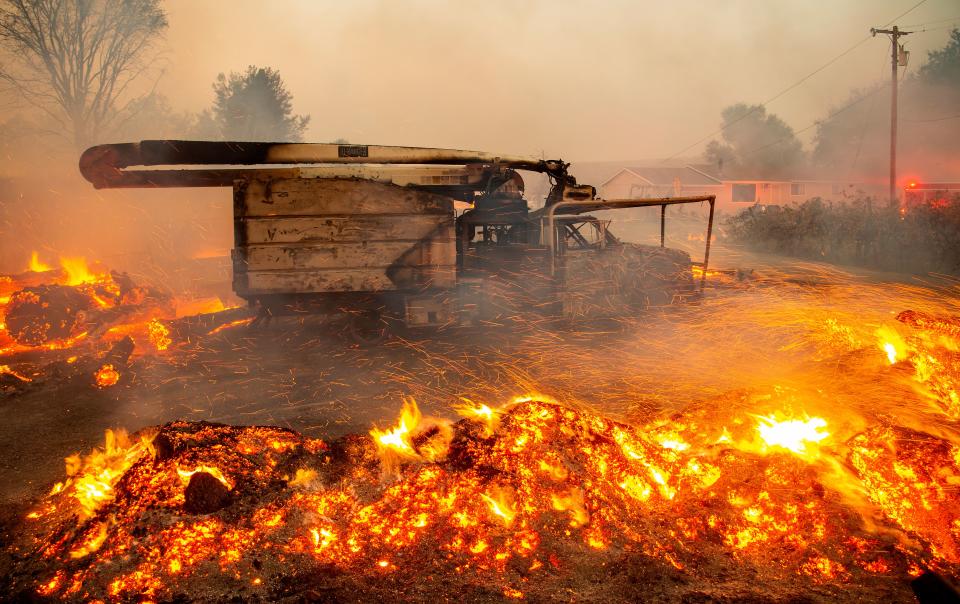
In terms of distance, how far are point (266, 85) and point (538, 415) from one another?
45.4 meters

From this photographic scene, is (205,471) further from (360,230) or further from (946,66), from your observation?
(946,66)

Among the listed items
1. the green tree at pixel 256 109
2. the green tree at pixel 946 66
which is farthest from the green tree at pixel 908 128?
the green tree at pixel 256 109

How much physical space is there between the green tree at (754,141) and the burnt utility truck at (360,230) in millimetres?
70176

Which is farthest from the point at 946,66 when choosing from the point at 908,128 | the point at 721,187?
the point at 721,187

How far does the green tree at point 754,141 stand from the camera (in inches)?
2840

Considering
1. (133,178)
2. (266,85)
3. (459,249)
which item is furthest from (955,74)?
(133,178)

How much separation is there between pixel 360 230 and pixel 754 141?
310ft

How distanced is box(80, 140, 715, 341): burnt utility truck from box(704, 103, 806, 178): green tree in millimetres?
70176

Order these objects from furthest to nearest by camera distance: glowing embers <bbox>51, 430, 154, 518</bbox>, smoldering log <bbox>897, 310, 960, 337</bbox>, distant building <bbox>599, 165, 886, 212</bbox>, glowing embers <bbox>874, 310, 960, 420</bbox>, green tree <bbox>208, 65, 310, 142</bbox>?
distant building <bbox>599, 165, 886, 212</bbox>
green tree <bbox>208, 65, 310, 142</bbox>
smoldering log <bbox>897, 310, 960, 337</bbox>
glowing embers <bbox>874, 310, 960, 420</bbox>
glowing embers <bbox>51, 430, 154, 518</bbox>

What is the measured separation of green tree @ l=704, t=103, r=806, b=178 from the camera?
237 ft

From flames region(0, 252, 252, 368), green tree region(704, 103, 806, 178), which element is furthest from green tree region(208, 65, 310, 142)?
green tree region(704, 103, 806, 178)

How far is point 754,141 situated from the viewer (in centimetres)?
8488

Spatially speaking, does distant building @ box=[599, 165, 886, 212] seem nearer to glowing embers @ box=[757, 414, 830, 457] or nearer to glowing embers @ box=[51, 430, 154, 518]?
glowing embers @ box=[757, 414, 830, 457]

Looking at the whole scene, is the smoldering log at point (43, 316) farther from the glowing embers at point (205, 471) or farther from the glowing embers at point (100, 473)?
the glowing embers at point (205, 471)
